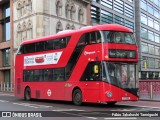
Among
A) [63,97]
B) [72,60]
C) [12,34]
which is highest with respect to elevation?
[12,34]

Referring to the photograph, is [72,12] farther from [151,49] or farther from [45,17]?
[151,49]

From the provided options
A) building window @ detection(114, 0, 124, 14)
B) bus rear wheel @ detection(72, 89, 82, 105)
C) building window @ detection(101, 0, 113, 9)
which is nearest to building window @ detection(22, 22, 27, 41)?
building window @ detection(101, 0, 113, 9)

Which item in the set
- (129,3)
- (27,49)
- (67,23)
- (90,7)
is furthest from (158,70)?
(27,49)

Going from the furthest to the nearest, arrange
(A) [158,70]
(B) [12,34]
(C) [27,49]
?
(A) [158,70] → (B) [12,34] → (C) [27,49]

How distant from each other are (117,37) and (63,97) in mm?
5396

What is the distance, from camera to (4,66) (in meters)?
55.6

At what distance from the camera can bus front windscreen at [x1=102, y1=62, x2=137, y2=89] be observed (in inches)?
748

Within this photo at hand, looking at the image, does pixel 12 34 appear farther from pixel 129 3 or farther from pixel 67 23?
pixel 129 3

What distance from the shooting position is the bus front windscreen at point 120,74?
19000 millimetres

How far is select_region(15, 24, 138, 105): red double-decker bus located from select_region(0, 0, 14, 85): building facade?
96.8 ft

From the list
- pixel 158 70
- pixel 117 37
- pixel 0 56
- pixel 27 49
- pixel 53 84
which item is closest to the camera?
pixel 117 37

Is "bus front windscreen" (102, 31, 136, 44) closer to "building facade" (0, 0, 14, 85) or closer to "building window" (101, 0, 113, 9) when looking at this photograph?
"building facade" (0, 0, 14, 85)

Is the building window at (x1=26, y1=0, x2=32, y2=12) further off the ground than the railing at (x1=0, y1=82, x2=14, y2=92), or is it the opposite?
the building window at (x1=26, y1=0, x2=32, y2=12)

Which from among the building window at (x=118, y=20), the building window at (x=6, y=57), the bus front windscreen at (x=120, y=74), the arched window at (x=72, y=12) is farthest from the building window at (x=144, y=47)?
the bus front windscreen at (x=120, y=74)
